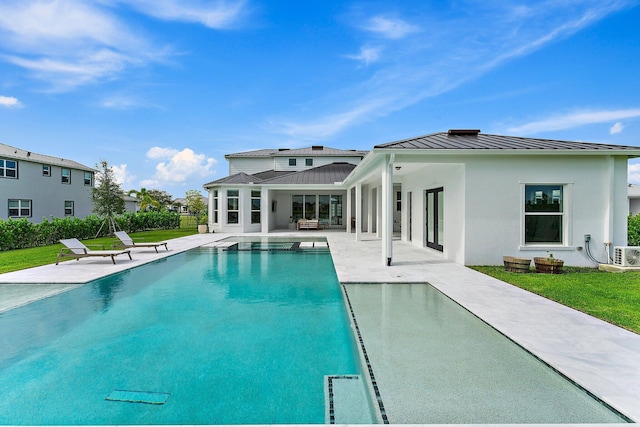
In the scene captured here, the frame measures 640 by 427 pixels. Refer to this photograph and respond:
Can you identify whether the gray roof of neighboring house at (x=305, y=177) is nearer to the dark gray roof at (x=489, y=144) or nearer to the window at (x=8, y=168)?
the dark gray roof at (x=489, y=144)

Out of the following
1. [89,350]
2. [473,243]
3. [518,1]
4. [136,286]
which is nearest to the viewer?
[89,350]

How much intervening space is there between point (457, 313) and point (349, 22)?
43.6ft

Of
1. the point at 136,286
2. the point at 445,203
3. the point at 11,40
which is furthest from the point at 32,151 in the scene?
the point at 445,203

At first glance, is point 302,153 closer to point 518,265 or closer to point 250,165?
point 250,165

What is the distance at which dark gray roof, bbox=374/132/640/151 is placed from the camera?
8883mm

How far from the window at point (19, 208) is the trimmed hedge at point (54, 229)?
5.96m

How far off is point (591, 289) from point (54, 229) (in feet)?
69.6

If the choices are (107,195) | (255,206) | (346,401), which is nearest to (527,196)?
(346,401)

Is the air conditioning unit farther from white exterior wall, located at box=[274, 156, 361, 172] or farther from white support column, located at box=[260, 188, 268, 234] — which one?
white exterior wall, located at box=[274, 156, 361, 172]

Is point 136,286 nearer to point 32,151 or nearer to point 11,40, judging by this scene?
point 11,40

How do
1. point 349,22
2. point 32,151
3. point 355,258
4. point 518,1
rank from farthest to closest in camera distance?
point 32,151 < point 349,22 < point 518,1 < point 355,258

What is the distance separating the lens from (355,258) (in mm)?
10438

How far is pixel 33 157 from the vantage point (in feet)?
75.2

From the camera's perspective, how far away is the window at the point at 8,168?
805 inches
